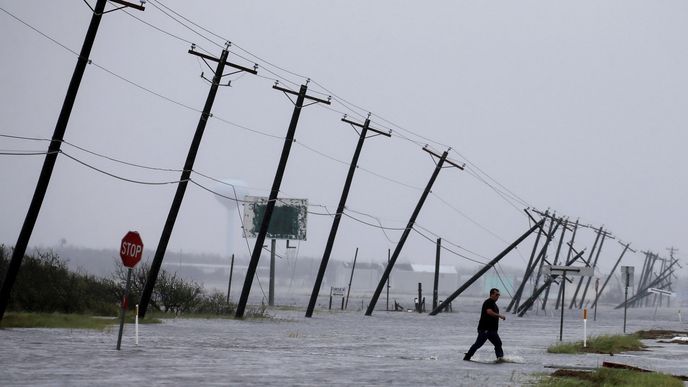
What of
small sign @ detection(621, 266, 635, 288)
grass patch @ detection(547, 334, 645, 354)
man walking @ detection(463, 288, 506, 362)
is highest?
small sign @ detection(621, 266, 635, 288)

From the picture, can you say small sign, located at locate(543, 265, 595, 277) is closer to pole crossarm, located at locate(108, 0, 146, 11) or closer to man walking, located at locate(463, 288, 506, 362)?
man walking, located at locate(463, 288, 506, 362)

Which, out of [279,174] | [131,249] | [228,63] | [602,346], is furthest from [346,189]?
[131,249]

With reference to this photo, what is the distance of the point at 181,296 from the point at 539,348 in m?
23.6

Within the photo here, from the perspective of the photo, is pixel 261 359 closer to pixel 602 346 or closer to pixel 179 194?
pixel 602 346

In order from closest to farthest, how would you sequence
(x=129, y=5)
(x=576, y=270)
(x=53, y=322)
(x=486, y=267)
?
(x=129, y=5) < (x=53, y=322) < (x=576, y=270) < (x=486, y=267)

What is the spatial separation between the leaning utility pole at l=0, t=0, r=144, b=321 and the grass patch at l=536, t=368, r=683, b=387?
15989mm

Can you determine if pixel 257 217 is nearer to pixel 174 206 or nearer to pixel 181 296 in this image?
pixel 181 296

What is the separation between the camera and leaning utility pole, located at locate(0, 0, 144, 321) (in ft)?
106

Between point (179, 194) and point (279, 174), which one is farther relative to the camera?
point (279, 174)

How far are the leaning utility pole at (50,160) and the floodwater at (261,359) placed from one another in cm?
156

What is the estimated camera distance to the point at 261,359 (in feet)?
84.5

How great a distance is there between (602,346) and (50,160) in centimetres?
1877

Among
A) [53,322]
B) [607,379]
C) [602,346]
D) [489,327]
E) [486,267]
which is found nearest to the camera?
[607,379]

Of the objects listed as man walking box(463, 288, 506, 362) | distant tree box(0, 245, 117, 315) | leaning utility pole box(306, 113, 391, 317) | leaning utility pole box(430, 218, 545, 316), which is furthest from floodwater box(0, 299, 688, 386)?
leaning utility pole box(430, 218, 545, 316)
